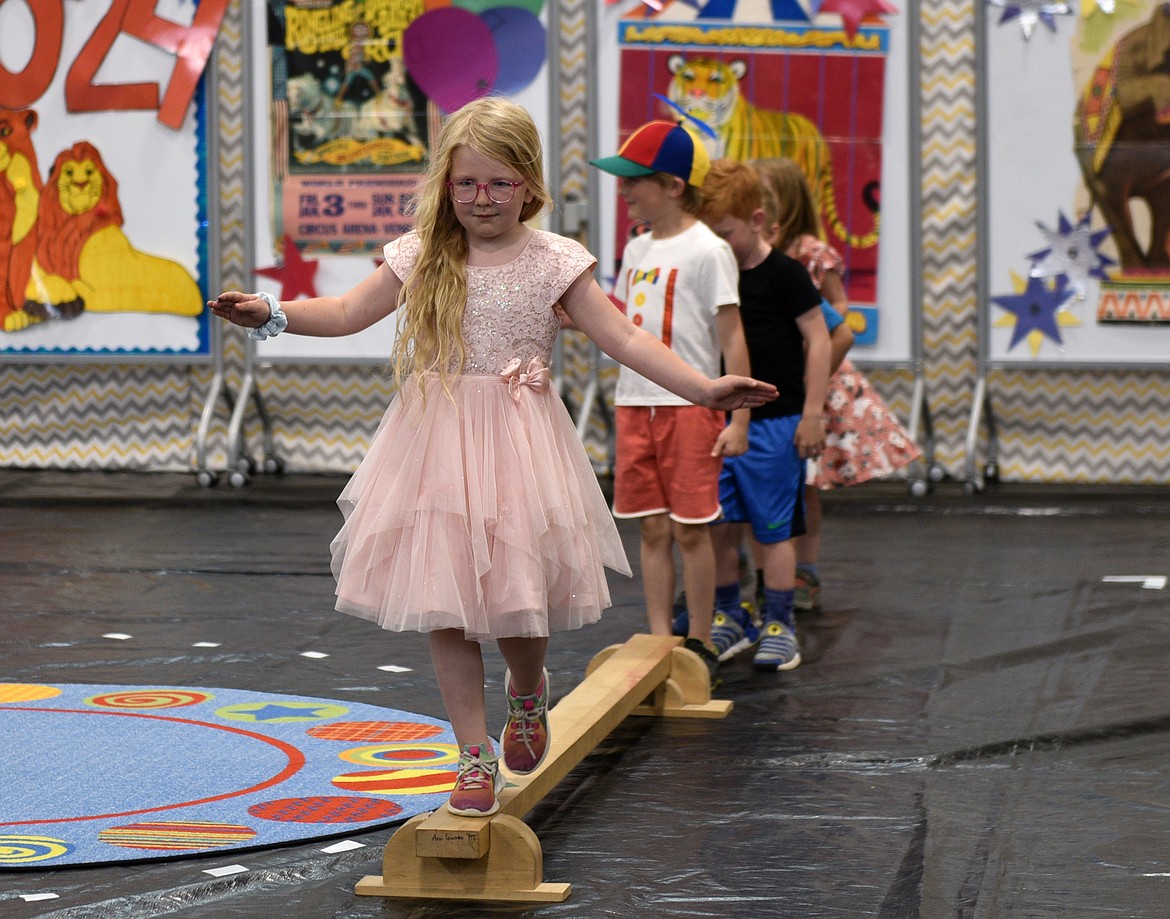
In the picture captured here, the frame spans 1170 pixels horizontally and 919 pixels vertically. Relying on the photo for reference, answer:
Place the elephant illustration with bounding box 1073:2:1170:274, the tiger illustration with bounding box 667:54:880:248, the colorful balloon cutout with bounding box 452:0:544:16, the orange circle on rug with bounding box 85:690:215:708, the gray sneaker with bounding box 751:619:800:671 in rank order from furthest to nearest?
the colorful balloon cutout with bounding box 452:0:544:16 → the tiger illustration with bounding box 667:54:880:248 → the elephant illustration with bounding box 1073:2:1170:274 → the gray sneaker with bounding box 751:619:800:671 → the orange circle on rug with bounding box 85:690:215:708

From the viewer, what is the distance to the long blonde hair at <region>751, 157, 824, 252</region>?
14.5 ft

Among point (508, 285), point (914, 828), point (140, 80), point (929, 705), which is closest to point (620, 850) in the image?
point (914, 828)

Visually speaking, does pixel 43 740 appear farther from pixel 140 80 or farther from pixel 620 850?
pixel 140 80

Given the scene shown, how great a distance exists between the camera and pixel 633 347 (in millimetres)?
2570

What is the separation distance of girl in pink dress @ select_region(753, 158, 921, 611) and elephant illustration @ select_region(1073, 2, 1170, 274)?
2.55 meters

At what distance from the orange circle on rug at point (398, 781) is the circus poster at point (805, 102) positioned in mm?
4398

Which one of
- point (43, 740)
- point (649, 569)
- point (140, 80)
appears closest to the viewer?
point (43, 740)

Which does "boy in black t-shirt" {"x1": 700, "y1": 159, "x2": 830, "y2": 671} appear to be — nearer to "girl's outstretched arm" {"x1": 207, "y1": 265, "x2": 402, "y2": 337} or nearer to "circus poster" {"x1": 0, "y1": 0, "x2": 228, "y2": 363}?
"girl's outstretched arm" {"x1": 207, "y1": 265, "x2": 402, "y2": 337}

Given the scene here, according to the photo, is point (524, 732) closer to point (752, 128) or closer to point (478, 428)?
point (478, 428)

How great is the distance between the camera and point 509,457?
2480 mm

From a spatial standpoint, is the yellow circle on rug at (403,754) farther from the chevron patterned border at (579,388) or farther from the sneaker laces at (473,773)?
the chevron patterned border at (579,388)

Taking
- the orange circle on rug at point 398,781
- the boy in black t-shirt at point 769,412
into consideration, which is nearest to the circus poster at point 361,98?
the boy in black t-shirt at point 769,412

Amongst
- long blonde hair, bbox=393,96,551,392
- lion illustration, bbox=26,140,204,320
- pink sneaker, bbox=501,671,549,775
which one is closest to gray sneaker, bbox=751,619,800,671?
pink sneaker, bbox=501,671,549,775

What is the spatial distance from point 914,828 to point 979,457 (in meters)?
4.65
